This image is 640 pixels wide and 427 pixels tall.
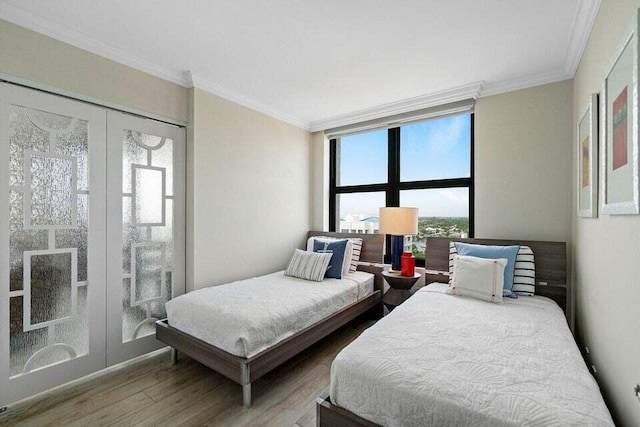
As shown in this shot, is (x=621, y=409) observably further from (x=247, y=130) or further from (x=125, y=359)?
(x=247, y=130)

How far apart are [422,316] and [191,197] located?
2.29 m

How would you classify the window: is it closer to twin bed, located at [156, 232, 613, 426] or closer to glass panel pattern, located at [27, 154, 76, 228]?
twin bed, located at [156, 232, 613, 426]

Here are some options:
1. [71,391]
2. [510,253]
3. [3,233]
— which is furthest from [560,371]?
[3,233]

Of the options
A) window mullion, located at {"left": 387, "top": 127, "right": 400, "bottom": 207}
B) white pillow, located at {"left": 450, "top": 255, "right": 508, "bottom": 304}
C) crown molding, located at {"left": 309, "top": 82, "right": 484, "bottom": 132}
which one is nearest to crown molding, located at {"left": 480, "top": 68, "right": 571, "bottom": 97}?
crown molding, located at {"left": 309, "top": 82, "right": 484, "bottom": 132}

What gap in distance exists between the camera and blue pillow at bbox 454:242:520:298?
246 centimetres

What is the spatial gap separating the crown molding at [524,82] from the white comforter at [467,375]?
2127 millimetres

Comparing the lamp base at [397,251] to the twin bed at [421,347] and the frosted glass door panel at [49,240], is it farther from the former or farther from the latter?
the frosted glass door panel at [49,240]

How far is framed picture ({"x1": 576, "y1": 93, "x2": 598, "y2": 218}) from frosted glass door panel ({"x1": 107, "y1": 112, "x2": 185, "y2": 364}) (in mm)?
3147

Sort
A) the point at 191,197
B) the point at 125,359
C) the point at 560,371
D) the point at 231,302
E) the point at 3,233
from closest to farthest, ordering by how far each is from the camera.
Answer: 1. the point at 560,371
2. the point at 3,233
3. the point at 231,302
4. the point at 125,359
5. the point at 191,197

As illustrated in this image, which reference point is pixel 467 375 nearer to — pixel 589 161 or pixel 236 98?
pixel 589 161

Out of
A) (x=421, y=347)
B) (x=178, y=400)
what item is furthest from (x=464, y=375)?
(x=178, y=400)

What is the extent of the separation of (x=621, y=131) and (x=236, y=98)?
3.07 metres

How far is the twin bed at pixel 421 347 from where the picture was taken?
1.13 meters

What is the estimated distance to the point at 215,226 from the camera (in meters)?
3.04
